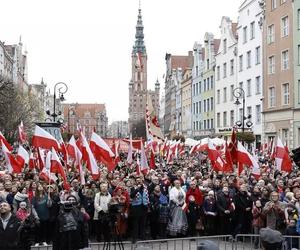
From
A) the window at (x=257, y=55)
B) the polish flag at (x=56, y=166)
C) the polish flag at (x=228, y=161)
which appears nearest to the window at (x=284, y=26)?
the window at (x=257, y=55)

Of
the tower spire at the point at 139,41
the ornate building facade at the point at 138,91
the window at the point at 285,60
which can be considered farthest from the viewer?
the ornate building facade at the point at 138,91

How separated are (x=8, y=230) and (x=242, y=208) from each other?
273 inches

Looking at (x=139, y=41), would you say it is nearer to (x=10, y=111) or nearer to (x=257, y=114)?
(x=257, y=114)

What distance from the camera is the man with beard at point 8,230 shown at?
9359 mm

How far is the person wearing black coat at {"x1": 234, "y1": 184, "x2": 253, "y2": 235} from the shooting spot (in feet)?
47.2

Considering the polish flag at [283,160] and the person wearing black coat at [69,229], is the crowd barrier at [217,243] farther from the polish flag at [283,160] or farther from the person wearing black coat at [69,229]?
the polish flag at [283,160]

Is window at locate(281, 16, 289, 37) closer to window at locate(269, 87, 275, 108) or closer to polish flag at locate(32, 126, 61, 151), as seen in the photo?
window at locate(269, 87, 275, 108)

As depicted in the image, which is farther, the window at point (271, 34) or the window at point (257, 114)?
the window at point (257, 114)

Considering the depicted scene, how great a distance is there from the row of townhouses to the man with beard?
90.9ft

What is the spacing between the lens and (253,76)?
50.5 meters

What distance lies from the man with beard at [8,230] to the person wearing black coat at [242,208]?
6.66m

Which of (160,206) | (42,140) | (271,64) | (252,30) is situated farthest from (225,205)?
(252,30)

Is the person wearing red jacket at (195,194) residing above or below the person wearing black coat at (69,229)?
above

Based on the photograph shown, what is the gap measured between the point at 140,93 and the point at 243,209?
175 m
